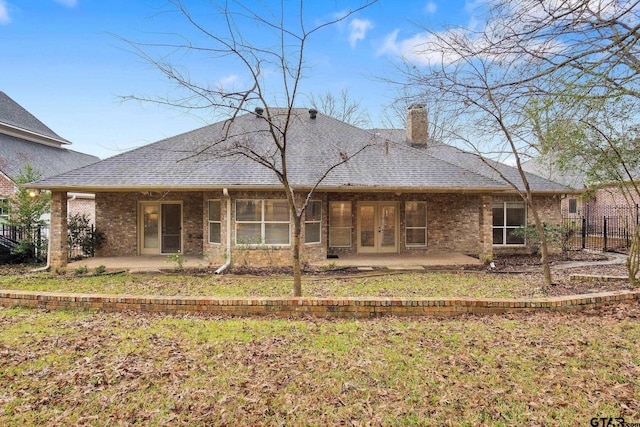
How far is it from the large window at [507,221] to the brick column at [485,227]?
292 cm

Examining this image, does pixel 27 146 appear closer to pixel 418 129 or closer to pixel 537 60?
pixel 418 129

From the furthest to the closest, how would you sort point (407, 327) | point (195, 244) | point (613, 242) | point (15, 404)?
point (613, 242) < point (195, 244) < point (407, 327) < point (15, 404)

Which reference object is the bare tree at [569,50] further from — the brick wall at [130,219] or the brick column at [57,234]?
the brick column at [57,234]

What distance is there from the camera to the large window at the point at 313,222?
423 inches

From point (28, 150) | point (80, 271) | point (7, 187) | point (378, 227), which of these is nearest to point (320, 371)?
point (80, 271)

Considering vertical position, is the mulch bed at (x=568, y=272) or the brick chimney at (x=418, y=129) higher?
the brick chimney at (x=418, y=129)

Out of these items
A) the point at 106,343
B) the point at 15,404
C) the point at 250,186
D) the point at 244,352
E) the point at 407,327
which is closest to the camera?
the point at 15,404

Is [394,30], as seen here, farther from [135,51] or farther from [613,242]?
[613,242]

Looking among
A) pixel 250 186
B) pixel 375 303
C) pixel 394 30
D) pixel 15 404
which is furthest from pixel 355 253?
pixel 15 404

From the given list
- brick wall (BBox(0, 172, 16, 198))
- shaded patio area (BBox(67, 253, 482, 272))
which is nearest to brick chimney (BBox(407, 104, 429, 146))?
shaded patio area (BBox(67, 253, 482, 272))

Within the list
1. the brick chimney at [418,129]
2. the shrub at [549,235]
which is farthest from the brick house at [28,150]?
the shrub at [549,235]

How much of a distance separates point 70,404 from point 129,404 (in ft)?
1.72

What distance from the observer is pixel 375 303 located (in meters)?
5.54

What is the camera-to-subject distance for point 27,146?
66.3 feet
